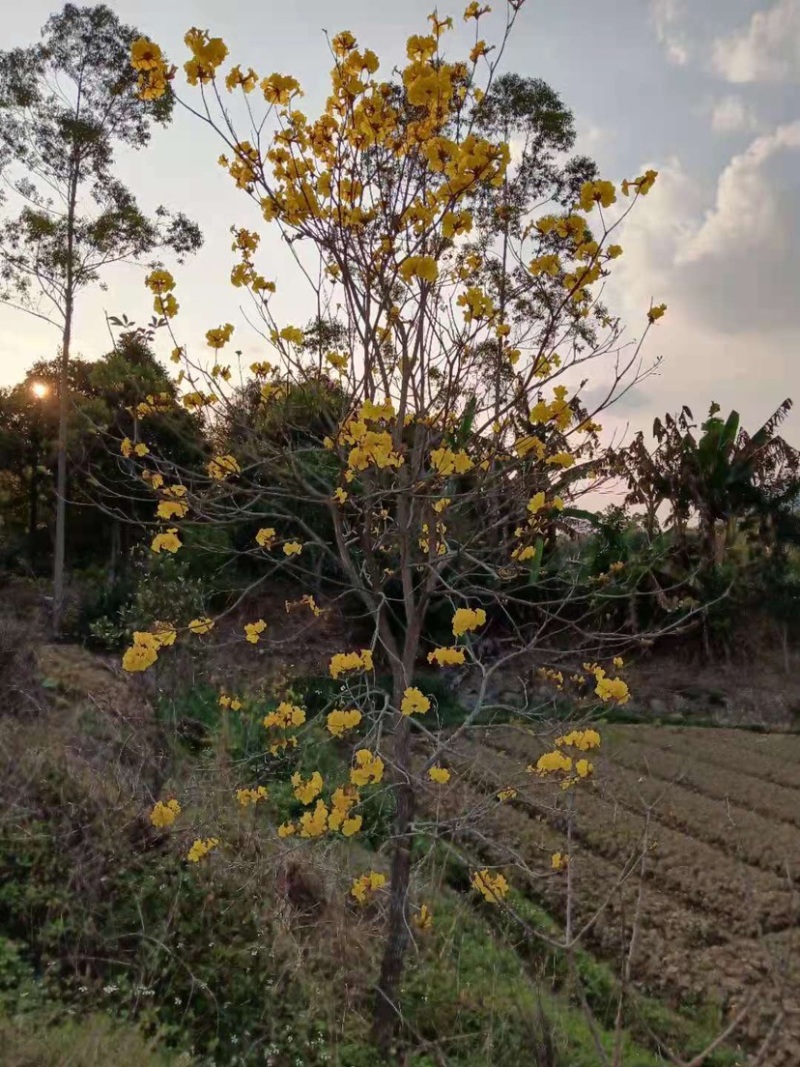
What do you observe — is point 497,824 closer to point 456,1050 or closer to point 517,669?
point 456,1050

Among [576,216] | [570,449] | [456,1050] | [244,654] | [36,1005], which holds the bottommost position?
[456,1050]

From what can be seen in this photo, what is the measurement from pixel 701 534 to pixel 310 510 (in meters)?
6.03

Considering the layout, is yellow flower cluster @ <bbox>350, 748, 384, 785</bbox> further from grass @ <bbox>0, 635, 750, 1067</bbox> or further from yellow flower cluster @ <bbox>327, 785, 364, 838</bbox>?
grass @ <bbox>0, 635, 750, 1067</bbox>

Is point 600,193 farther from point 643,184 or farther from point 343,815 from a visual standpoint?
point 343,815

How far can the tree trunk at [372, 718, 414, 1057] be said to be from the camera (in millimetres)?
3469

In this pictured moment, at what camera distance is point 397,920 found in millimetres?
3471

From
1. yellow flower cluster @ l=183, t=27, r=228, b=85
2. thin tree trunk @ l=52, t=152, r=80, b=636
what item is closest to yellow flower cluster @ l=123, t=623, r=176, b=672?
yellow flower cluster @ l=183, t=27, r=228, b=85

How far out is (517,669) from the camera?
40.8ft

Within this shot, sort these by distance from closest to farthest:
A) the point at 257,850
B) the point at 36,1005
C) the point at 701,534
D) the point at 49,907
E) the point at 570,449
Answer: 1. the point at 36,1005
2. the point at 570,449
3. the point at 49,907
4. the point at 257,850
5. the point at 701,534

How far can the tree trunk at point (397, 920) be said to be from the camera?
3469mm

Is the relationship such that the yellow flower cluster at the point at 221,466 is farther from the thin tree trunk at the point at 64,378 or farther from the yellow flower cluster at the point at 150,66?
the thin tree trunk at the point at 64,378

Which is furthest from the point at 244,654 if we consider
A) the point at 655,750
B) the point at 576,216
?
the point at 576,216

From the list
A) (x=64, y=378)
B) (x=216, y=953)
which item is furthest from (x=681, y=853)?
(x=64, y=378)

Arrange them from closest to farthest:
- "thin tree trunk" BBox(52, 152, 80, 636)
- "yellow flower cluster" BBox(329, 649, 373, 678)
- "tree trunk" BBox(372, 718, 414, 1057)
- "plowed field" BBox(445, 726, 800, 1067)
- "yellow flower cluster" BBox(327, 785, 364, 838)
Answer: "yellow flower cluster" BBox(327, 785, 364, 838)
"yellow flower cluster" BBox(329, 649, 373, 678)
"tree trunk" BBox(372, 718, 414, 1057)
"plowed field" BBox(445, 726, 800, 1067)
"thin tree trunk" BBox(52, 152, 80, 636)
